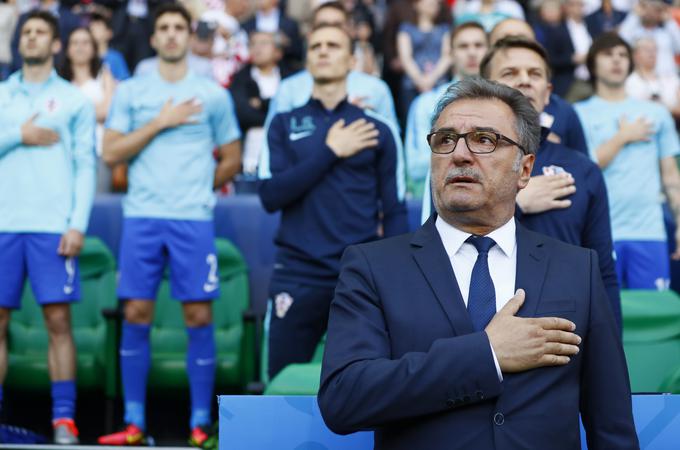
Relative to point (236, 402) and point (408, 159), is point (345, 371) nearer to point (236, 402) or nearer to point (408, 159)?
point (236, 402)

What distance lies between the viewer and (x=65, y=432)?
6.41 metres

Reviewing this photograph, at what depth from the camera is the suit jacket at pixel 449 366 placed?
274 centimetres

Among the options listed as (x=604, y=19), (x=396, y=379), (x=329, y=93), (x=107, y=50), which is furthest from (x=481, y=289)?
(x=604, y=19)

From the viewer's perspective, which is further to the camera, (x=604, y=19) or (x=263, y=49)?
(x=604, y=19)

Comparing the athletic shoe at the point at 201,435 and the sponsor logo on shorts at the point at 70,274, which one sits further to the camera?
the sponsor logo on shorts at the point at 70,274

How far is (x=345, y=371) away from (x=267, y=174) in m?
3.23

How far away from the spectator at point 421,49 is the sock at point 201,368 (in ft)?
15.6

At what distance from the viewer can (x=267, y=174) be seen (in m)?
5.93

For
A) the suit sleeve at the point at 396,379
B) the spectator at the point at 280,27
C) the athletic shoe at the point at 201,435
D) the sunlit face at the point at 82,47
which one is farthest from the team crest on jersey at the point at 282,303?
the spectator at the point at 280,27

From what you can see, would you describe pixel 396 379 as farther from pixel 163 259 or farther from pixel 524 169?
pixel 163 259

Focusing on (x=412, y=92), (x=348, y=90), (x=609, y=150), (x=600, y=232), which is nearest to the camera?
(x=600, y=232)

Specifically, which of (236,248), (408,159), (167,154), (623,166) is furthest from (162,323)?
(623,166)

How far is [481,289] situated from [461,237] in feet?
0.51

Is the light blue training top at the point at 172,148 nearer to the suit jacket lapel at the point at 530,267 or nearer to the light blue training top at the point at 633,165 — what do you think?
the light blue training top at the point at 633,165
